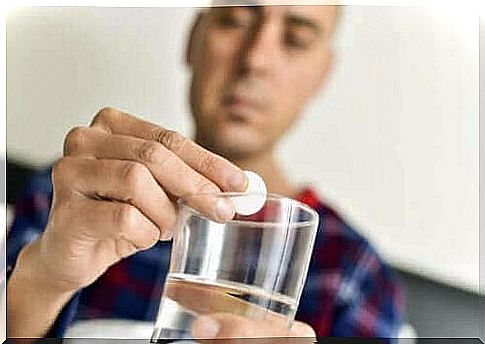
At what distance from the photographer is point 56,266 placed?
3.75 ft

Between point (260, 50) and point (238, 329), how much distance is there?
30cm

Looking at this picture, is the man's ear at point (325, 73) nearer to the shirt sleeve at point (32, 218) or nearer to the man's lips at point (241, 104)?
the man's lips at point (241, 104)

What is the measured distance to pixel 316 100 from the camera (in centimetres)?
119

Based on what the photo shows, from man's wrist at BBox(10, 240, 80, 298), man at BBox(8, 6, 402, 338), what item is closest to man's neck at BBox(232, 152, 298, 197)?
man at BBox(8, 6, 402, 338)

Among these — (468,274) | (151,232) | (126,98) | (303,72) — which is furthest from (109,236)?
(468,274)

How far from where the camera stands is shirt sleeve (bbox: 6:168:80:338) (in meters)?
1.17

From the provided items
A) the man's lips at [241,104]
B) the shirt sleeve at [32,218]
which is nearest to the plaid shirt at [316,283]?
the shirt sleeve at [32,218]

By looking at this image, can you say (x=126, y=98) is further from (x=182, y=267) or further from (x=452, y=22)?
(x=452, y=22)

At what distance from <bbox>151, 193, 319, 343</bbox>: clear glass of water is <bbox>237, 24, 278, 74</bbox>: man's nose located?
0.16 meters

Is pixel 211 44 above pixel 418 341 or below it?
above

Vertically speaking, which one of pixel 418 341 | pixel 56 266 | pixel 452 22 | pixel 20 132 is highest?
pixel 452 22

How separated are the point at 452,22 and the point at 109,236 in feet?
1.41

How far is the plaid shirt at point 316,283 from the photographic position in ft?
3.84

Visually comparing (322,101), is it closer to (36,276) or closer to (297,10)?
(297,10)
